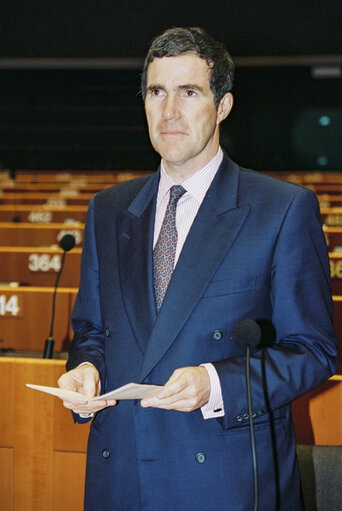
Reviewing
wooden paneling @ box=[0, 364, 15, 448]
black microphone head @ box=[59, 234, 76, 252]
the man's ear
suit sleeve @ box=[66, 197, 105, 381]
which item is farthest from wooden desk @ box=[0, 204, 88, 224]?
the man's ear

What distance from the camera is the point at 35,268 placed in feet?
13.7

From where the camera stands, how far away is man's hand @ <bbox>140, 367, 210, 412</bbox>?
3.29 feet

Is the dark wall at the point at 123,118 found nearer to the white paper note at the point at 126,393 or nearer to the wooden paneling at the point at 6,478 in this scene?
the wooden paneling at the point at 6,478

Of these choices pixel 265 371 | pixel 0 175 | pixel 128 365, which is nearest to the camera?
pixel 265 371

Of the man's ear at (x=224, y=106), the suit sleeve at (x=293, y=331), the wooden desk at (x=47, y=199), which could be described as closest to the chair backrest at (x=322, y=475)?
the suit sleeve at (x=293, y=331)

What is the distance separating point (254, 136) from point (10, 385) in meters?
10.3

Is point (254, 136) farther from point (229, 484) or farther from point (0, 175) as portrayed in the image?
point (229, 484)

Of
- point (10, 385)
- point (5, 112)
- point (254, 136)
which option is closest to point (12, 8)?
point (5, 112)

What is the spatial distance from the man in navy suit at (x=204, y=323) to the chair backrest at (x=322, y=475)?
1.13ft

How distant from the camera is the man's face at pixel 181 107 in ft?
3.99

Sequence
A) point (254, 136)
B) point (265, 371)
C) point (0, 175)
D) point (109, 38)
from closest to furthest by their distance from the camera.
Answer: point (265, 371)
point (109, 38)
point (0, 175)
point (254, 136)

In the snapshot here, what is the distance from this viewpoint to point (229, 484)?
1.14m

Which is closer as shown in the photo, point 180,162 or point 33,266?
point 180,162

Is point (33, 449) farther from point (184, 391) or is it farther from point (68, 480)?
point (184, 391)
